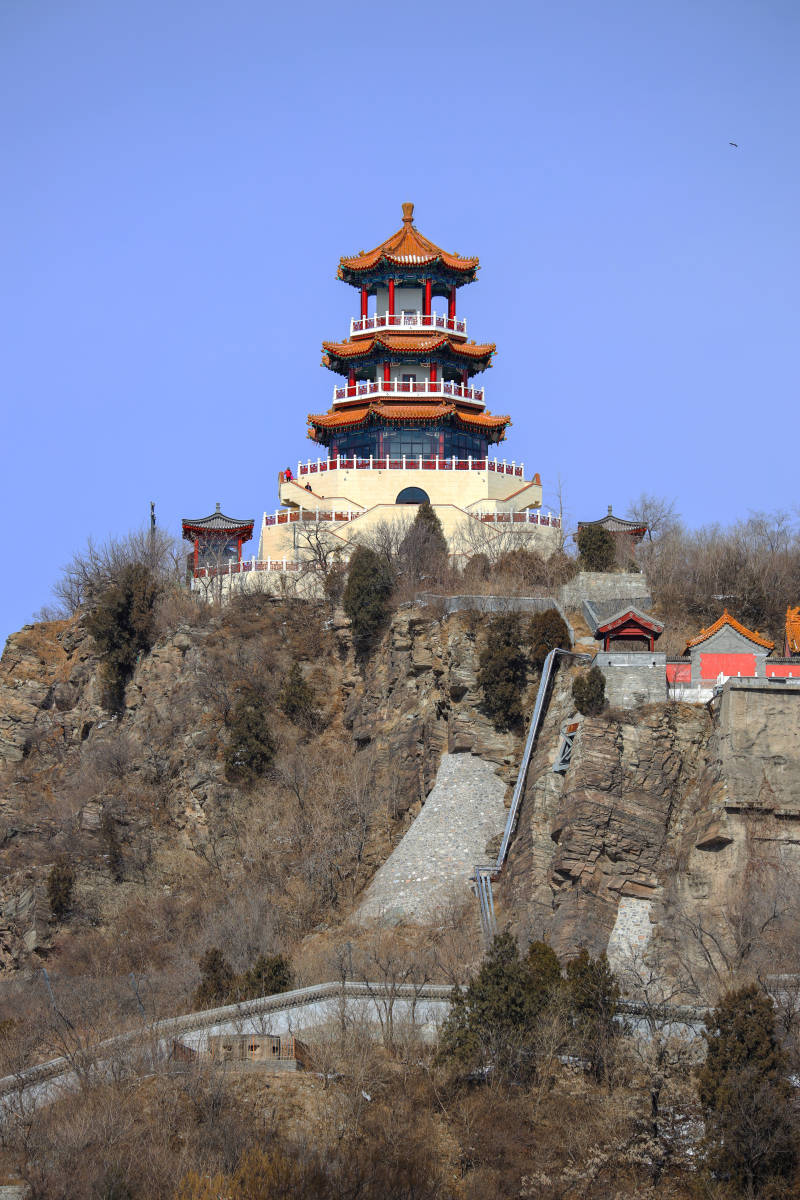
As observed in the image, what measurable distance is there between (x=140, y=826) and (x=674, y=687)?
19669 mm

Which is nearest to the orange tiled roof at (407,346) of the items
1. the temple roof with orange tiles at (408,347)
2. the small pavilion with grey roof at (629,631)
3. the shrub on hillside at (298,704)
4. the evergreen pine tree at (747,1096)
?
the temple roof with orange tiles at (408,347)

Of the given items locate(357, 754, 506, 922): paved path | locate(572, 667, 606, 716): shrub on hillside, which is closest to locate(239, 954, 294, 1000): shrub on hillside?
locate(357, 754, 506, 922): paved path

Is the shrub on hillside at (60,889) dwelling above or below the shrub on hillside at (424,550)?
below

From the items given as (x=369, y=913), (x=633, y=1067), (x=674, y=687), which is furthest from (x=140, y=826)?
(x=633, y=1067)

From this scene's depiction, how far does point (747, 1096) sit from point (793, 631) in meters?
23.5

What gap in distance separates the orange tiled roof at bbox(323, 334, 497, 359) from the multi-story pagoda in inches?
2.2

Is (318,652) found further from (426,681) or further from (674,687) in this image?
(674,687)

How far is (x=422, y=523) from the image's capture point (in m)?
90.9

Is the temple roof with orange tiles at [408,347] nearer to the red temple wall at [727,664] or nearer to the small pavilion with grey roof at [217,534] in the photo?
the small pavilion with grey roof at [217,534]

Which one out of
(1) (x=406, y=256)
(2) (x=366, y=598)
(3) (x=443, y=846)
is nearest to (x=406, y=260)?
(1) (x=406, y=256)

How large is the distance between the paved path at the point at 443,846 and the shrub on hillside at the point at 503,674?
5.66 feet

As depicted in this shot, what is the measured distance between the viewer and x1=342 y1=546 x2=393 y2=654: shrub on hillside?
8650 cm

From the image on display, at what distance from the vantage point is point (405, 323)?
10181cm

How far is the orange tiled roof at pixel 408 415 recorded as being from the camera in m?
98.1
